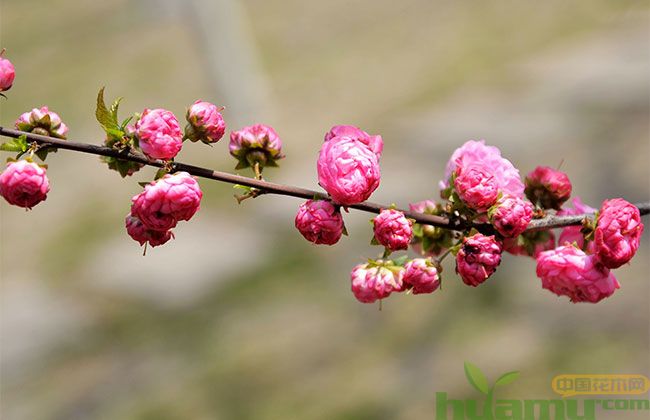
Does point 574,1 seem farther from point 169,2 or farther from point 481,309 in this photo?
point 481,309

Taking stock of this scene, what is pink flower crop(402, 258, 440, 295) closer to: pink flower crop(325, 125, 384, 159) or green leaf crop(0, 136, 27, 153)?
pink flower crop(325, 125, 384, 159)

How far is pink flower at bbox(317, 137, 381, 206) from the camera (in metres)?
0.55

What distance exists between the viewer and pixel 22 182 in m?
0.52

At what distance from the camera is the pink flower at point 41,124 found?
0.58 meters

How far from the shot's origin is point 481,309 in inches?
90.0

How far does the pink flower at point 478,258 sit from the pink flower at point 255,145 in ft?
0.62

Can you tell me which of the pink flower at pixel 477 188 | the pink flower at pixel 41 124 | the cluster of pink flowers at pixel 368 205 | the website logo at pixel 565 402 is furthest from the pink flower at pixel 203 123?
the website logo at pixel 565 402

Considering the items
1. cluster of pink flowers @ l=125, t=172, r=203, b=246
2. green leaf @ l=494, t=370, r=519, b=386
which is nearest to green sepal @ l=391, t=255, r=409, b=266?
cluster of pink flowers @ l=125, t=172, r=203, b=246

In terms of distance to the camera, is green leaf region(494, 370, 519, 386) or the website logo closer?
green leaf region(494, 370, 519, 386)

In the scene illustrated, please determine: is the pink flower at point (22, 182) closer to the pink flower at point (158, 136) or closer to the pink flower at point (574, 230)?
the pink flower at point (158, 136)

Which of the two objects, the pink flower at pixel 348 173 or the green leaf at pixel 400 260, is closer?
the pink flower at pixel 348 173

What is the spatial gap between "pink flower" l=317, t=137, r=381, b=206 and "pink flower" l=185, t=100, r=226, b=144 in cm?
10

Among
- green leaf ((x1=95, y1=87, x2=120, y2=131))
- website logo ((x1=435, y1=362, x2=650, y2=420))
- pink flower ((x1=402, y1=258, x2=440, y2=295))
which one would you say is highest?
green leaf ((x1=95, y1=87, x2=120, y2=131))

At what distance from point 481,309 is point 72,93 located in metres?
3.30
